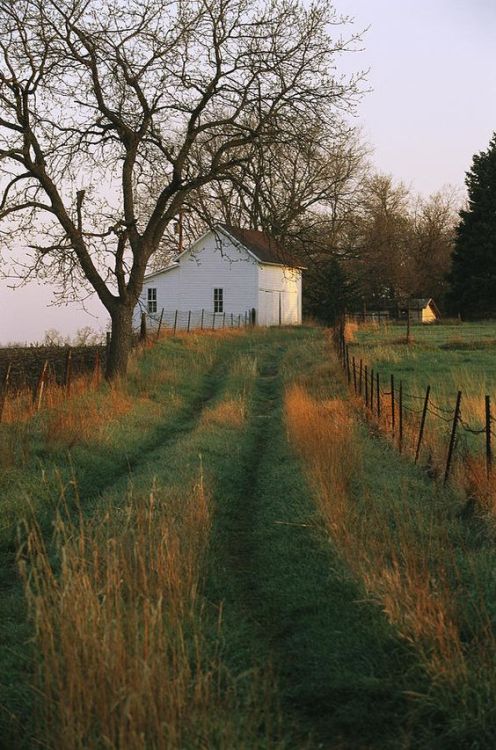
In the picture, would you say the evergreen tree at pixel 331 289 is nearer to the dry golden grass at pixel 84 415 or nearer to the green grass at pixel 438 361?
the green grass at pixel 438 361

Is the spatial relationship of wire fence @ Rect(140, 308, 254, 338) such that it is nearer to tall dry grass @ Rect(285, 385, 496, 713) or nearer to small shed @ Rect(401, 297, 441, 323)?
small shed @ Rect(401, 297, 441, 323)

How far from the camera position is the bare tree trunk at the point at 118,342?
67.4 feet

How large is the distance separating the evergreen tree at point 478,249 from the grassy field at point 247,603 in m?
44.6

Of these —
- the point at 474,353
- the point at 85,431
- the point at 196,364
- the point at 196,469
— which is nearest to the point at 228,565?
the point at 196,469

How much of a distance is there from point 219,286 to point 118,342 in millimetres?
28774

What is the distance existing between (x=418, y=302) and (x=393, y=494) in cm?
5964

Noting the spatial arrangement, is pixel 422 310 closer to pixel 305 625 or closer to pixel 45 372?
pixel 45 372

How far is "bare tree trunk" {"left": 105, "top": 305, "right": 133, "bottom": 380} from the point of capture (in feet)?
67.4

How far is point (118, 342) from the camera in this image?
2062cm

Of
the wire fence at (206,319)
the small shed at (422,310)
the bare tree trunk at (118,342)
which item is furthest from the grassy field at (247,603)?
the small shed at (422,310)

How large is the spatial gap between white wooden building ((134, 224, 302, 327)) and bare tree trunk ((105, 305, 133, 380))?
26364mm

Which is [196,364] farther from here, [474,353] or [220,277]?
[220,277]

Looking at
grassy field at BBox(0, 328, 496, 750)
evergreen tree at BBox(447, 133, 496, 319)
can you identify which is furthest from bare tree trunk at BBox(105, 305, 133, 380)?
evergreen tree at BBox(447, 133, 496, 319)

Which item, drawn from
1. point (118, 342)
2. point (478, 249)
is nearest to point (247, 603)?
point (118, 342)
